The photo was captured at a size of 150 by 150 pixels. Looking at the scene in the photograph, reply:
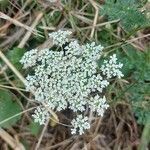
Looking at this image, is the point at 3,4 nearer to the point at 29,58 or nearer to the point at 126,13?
the point at 29,58

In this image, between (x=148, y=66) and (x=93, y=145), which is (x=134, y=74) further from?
(x=93, y=145)

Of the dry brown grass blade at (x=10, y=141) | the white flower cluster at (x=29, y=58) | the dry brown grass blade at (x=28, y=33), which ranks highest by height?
the dry brown grass blade at (x=28, y=33)

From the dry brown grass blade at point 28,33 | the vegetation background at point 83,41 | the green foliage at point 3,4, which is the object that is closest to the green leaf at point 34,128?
the vegetation background at point 83,41

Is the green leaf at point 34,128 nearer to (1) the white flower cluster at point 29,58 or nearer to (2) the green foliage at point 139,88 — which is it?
(1) the white flower cluster at point 29,58

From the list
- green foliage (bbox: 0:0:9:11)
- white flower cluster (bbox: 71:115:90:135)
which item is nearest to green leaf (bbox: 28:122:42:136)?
white flower cluster (bbox: 71:115:90:135)

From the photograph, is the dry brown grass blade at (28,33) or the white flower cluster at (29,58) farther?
the dry brown grass blade at (28,33)

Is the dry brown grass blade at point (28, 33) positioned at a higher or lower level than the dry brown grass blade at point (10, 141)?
higher

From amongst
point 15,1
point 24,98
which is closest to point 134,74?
point 24,98

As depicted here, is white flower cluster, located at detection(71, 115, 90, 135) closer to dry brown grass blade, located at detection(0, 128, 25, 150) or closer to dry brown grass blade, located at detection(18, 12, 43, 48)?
dry brown grass blade, located at detection(0, 128, 25, 150)
